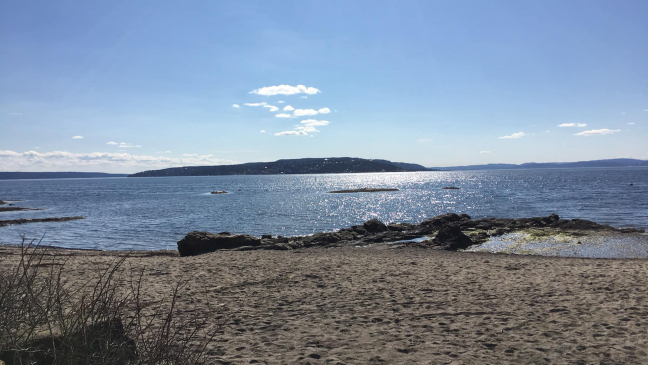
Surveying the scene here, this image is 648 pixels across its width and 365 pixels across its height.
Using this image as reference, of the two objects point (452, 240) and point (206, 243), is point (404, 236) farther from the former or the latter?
point (206, 243)

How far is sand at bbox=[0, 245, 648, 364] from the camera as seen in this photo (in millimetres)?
7346

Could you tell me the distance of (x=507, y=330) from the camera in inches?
333

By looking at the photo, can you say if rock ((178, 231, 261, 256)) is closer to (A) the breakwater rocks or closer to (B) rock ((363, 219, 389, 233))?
(A) the breakwater rocks

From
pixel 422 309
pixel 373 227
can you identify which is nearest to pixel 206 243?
pixel 373 227

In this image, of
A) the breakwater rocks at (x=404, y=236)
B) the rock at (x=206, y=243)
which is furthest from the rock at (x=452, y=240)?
the rock at (x=206, y=243)

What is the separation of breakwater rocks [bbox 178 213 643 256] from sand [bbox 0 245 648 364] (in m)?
5.72

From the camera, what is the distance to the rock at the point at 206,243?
22234mm

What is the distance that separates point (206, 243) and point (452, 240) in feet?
48.2

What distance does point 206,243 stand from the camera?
885 inches

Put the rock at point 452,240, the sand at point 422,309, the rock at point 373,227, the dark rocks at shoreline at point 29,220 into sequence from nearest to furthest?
the sand at point 422,309
the rock at point 452,240
the rock at point 373,227
the dark rocks at shoreline at point 29,220

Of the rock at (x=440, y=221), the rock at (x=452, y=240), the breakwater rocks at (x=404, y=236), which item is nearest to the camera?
the breakwater rocks at (x=404, y=236)

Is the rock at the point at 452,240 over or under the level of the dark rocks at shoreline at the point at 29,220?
over

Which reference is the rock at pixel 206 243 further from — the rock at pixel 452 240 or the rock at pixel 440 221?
the rock at pixel 440 221

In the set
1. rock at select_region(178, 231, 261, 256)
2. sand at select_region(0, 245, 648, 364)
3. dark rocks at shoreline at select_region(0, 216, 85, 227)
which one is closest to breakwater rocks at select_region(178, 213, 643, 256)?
rock at select_region(178, 231, 261, 256)
